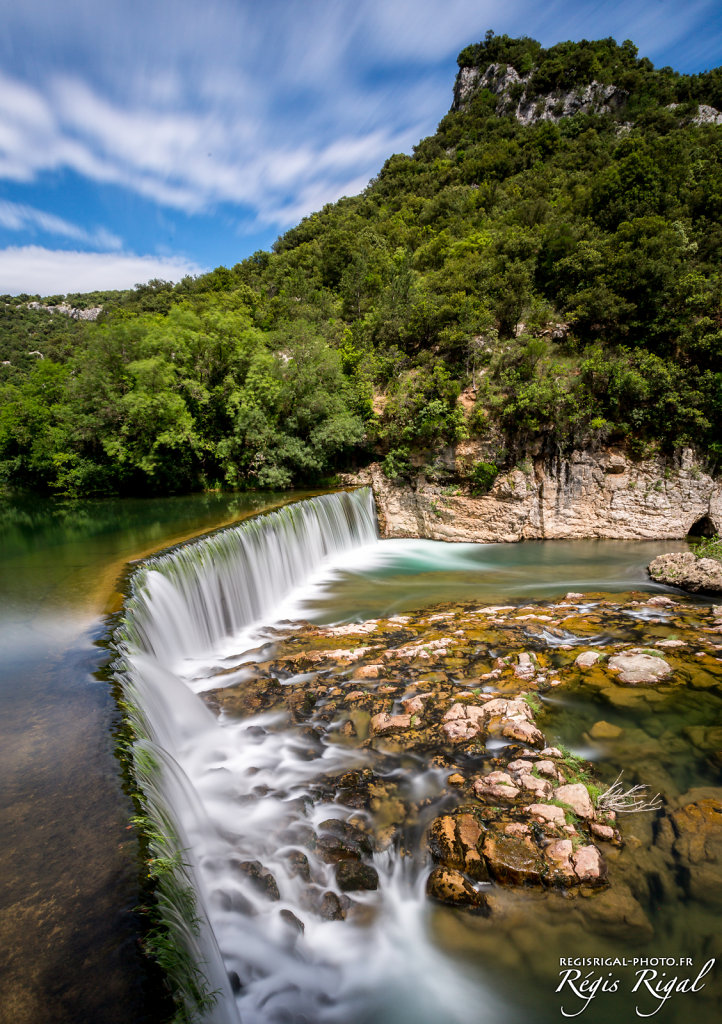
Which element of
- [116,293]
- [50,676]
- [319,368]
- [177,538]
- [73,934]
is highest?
[116,293]

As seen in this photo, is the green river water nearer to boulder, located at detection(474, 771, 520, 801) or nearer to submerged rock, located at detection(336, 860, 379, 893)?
submerged rock, located at detection(336, 860, 379, 893)

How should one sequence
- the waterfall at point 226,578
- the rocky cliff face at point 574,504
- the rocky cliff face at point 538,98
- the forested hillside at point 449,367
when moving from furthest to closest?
the rocky cliff face at point 538,98, the forested hillside at point 449,367, the rocky cliff face at point 574,504, the waterfall at point 226,578

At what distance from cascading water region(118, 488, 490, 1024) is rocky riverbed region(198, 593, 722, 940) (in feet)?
0.36

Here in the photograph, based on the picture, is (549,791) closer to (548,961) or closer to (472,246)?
(548,961)

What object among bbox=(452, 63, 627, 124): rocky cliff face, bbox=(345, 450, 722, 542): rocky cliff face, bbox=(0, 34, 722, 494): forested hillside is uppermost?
bbox=(452, 63, 627, 124): rocky cliff face

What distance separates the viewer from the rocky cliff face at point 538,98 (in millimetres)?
49875

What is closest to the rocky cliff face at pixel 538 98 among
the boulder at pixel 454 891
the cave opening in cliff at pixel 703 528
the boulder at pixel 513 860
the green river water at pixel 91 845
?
the cave opening in cliff at pixel 703 528

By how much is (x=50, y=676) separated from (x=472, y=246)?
91.9ft

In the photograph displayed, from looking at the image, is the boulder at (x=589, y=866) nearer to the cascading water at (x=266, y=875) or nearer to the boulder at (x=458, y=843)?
the boulder at (x=458, y=843)

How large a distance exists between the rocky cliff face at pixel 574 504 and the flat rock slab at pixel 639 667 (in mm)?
9821

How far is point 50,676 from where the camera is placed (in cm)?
538

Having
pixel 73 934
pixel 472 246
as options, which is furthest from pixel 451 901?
pixel 472 246

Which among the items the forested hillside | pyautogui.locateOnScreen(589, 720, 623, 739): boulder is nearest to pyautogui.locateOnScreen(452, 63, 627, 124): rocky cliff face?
the forested hillside
